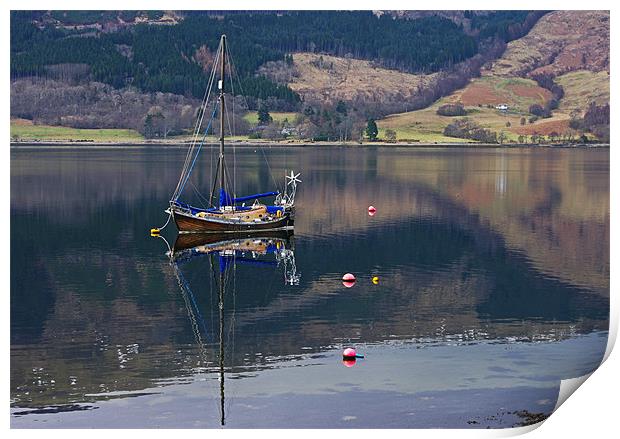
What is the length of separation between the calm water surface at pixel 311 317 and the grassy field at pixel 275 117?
101 m

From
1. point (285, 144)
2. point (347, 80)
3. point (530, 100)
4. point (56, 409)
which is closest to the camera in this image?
point (56, 409)

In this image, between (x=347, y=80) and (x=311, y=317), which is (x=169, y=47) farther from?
(x=311, y=317)

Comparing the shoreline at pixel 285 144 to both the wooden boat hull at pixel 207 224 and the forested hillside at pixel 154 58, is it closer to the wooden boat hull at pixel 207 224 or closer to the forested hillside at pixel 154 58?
the forested hillside at pixel 154 58

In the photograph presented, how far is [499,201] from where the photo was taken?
176ft

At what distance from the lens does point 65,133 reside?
141 metres

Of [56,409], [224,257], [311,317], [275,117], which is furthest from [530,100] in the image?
[56,409]

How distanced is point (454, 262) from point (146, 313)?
39.0 ft

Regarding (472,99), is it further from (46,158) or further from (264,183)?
(264,183)

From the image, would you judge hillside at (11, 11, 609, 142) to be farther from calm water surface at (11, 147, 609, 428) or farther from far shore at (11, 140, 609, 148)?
calm water surface at (11, 147, 609, 428)

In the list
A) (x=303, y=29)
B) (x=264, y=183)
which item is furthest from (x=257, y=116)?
(x=264, y=183)

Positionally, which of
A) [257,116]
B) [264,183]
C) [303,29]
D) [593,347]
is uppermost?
[303,29]

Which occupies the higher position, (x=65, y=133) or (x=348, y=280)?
(x=65, y=133)

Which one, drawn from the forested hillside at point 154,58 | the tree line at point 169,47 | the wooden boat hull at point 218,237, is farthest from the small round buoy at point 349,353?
the tree line at point 169,47

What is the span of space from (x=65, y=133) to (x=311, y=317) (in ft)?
393
